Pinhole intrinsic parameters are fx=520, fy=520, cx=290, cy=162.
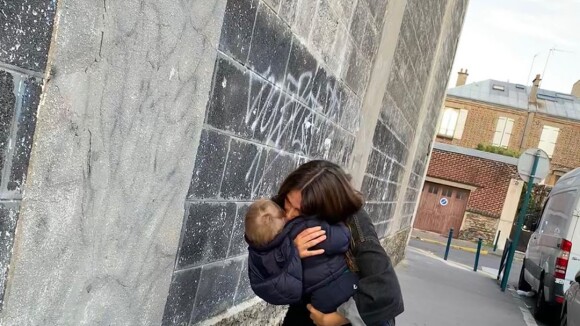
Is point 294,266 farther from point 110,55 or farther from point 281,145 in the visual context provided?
point 281,145

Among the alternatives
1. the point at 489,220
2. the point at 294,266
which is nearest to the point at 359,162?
the point at 294,266

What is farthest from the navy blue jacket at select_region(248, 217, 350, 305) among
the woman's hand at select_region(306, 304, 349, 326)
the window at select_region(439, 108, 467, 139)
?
the window at select_region(439, 108, 467, 139)

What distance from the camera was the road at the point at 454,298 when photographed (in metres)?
7.65

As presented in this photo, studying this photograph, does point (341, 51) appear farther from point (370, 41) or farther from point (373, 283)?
point (373, 283)

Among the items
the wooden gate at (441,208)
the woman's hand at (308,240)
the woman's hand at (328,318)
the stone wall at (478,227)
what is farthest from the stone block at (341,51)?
the stone wall at (478,227)

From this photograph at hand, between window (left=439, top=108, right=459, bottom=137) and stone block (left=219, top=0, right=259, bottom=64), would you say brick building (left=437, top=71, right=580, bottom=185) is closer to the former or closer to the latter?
window (left=439, top=108, right=459, bottom=137)

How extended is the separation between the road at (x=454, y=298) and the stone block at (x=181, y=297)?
15.2 ft

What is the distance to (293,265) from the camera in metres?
1.99

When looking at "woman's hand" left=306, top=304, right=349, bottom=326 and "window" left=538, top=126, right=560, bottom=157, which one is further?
"window" left=538, top=126, right=560, bottom=157

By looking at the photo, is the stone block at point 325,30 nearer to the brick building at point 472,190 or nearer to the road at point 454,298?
the road at point 454,298

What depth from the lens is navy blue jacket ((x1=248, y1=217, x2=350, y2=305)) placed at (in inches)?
78.3

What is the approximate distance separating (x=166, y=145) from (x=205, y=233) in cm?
78

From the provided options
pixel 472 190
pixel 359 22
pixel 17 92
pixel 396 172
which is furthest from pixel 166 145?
pixel 472 190

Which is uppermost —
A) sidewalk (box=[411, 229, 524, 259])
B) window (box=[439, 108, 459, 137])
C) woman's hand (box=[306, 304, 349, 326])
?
window (box=[439, 108, 459, 137])
